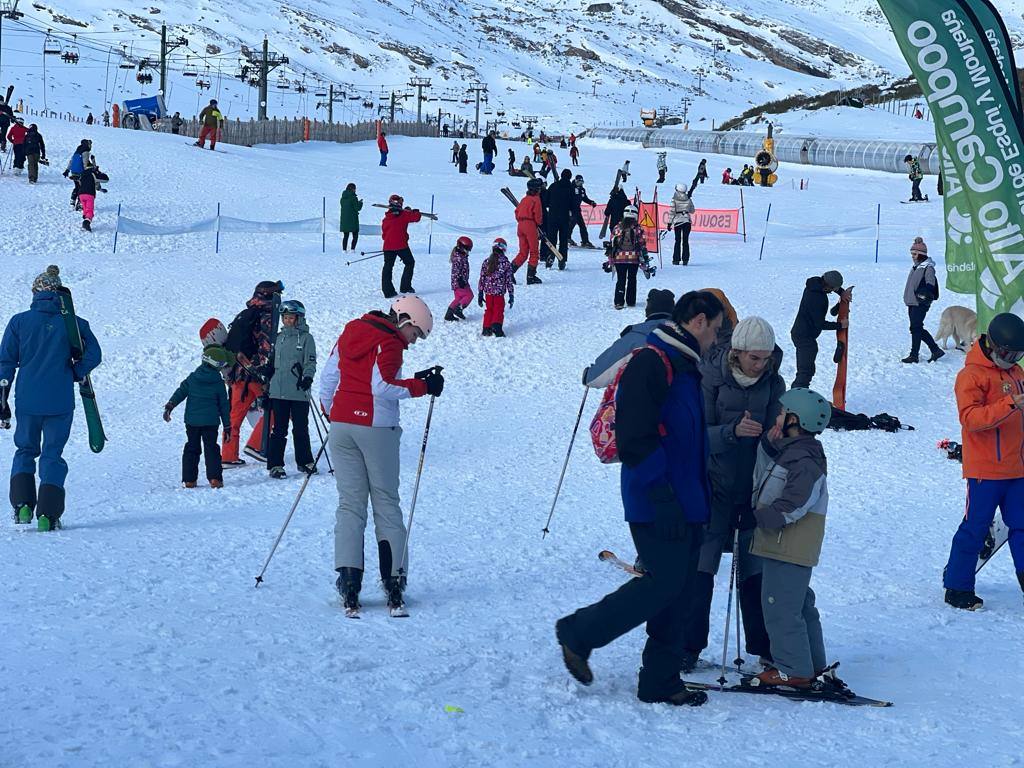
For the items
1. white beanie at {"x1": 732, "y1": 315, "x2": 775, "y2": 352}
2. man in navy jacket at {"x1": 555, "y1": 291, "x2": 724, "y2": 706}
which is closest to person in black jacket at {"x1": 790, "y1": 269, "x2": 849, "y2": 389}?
white beanie at {"x1": 732, "y1": 315, "x2": 775, "y2": 352}

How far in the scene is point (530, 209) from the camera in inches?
746

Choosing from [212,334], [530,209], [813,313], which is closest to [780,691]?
[212,334]

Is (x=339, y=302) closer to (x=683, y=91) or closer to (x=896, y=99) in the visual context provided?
(x=896, y=99)

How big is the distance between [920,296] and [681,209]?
25.7 feet

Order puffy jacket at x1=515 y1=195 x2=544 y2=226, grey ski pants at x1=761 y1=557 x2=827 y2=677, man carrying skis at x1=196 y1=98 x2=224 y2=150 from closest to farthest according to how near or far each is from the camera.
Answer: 1. grey ski pants at x1=761 y1=557 x2=827 y2=677
2. puffy jacket at x1=515 y1=195 x2=544 y2=226
3. man carrying skis at x1=196 y1=98 x2=224 y2=150

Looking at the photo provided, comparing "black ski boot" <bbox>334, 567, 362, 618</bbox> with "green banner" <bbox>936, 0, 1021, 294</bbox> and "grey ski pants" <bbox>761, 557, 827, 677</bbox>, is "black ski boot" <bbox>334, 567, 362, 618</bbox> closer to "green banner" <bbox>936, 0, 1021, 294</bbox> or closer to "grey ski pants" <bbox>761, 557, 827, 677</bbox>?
"grey ski pants" <bbox>761, 557, 827, 677</bbox>

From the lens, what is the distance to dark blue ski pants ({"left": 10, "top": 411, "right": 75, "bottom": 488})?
8109mm

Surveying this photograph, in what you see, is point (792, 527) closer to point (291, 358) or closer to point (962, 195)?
point (962, 195)

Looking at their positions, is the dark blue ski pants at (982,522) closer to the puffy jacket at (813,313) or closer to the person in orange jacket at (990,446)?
the person in orange jacket at (990,446)

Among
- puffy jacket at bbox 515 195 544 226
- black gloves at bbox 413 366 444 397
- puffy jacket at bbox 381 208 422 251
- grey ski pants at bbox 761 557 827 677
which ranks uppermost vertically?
puffy jacket at bbox 515 195 544 226

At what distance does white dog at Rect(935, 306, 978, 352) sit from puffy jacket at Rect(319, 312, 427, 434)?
38.0 feet

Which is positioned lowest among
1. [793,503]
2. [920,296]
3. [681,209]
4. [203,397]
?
[203,397]

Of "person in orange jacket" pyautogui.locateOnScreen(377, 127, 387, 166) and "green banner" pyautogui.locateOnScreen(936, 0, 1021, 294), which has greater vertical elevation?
"person in orange jacket" pyautogui.locateOnScreen(377, 127, 387, 166)

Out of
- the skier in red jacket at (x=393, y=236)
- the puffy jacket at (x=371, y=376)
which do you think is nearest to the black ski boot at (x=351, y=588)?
the puffy jacket at (x=371, y=376)
